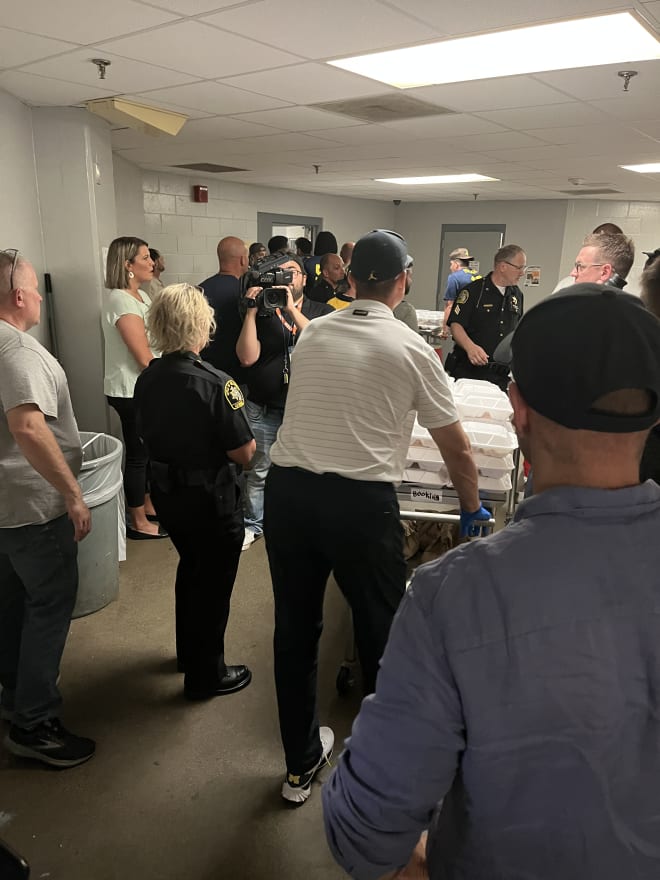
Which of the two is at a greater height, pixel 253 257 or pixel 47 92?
pixel 47 92

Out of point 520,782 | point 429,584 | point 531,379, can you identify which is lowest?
point 520,782

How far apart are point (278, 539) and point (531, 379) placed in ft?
3.65

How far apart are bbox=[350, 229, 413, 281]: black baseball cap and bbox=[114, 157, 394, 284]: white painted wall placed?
15.0ft

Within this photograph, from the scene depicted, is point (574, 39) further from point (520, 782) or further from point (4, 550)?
point (4, 550)

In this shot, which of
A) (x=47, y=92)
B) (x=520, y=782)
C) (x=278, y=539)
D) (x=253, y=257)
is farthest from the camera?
(x=253, y=257)

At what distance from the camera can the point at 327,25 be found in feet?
6.70

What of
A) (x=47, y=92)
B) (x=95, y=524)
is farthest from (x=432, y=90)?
(x=95, y=524)

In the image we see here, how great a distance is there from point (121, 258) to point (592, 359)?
307 centimetres

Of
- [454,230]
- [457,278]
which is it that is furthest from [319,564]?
[454,230]

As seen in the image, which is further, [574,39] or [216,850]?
[574,39]

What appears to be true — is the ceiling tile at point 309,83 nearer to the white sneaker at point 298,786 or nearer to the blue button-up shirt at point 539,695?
Answer: the blue button-up shirt at point 539,695

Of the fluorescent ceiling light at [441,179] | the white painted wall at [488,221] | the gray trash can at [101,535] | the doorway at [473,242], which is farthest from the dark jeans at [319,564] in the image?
the doorway at [473,242]

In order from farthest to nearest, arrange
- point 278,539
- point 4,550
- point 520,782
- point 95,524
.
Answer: point 95,524
point 4,550
point 278,539
point 520,782

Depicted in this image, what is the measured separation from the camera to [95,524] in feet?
8.84
